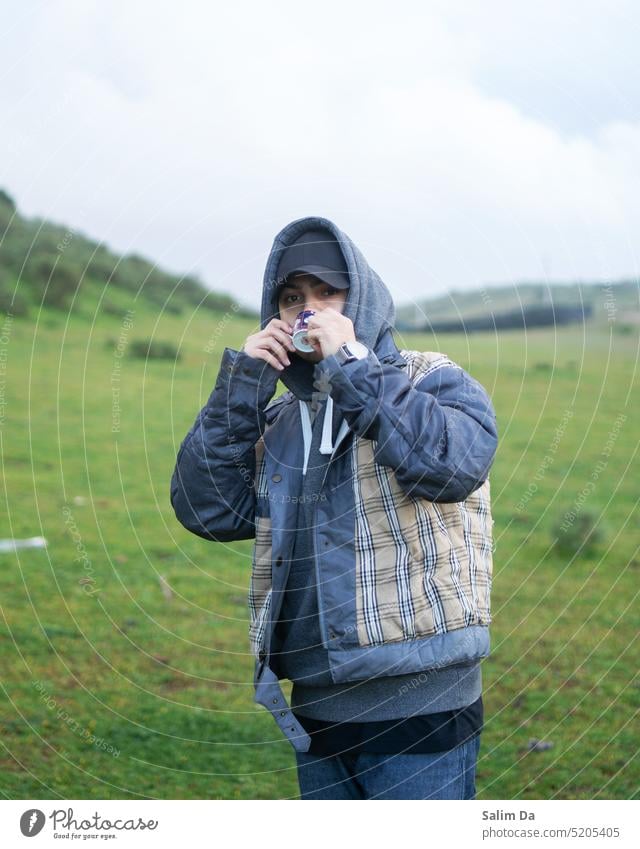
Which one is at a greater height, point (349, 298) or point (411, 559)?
point (349, 298)

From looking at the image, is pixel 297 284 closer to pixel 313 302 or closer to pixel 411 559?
pixel 313 302

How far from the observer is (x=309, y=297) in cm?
297

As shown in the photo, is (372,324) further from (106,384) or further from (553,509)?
(106,384)

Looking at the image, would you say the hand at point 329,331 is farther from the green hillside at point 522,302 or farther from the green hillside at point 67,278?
the green hillside at point 67,278

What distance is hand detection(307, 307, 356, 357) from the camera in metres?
2.72

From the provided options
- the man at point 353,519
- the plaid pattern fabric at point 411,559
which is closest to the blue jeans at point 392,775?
the man at point 353,519

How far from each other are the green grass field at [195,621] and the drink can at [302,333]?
9.11 ft

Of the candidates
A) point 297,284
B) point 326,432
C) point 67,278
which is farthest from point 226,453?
point 67,278

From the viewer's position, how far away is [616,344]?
1402 cm

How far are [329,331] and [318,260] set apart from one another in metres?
0.33

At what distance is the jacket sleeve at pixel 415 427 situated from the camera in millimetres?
2574

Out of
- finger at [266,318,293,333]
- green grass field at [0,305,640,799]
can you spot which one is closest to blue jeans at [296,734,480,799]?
finger at [266,318,293,333]

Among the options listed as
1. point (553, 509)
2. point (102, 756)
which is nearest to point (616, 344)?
point (553, 509)

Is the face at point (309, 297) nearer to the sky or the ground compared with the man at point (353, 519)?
nearer to the sky
